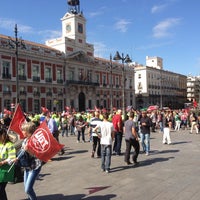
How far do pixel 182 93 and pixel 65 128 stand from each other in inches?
2984

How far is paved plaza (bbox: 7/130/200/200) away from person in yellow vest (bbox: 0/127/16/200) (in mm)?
1483

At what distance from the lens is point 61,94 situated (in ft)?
139

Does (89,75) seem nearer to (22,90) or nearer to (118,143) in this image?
(22,90)

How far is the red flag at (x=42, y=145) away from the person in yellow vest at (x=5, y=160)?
306 mm

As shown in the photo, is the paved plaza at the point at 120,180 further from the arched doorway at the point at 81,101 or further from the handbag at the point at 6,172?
the arched doorway at the point at 81,101

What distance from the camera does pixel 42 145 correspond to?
4531 mm

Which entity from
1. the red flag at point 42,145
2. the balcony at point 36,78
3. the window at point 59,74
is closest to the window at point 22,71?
the balcony at point 36,78

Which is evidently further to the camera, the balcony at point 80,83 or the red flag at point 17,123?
the balcony at point 80,83

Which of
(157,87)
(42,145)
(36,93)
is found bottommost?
(42,145)

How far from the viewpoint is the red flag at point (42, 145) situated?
14.6 ft

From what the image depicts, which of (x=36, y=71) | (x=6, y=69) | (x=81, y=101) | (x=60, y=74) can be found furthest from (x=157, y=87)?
(x=6, y=69)

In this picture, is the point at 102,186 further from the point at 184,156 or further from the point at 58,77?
the point at 58,77

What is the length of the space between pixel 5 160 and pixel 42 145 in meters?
0.63

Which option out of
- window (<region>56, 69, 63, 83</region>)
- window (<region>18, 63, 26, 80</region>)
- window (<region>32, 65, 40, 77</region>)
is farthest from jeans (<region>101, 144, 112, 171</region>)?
window (<region>56, 69, 63, 83</region>)
